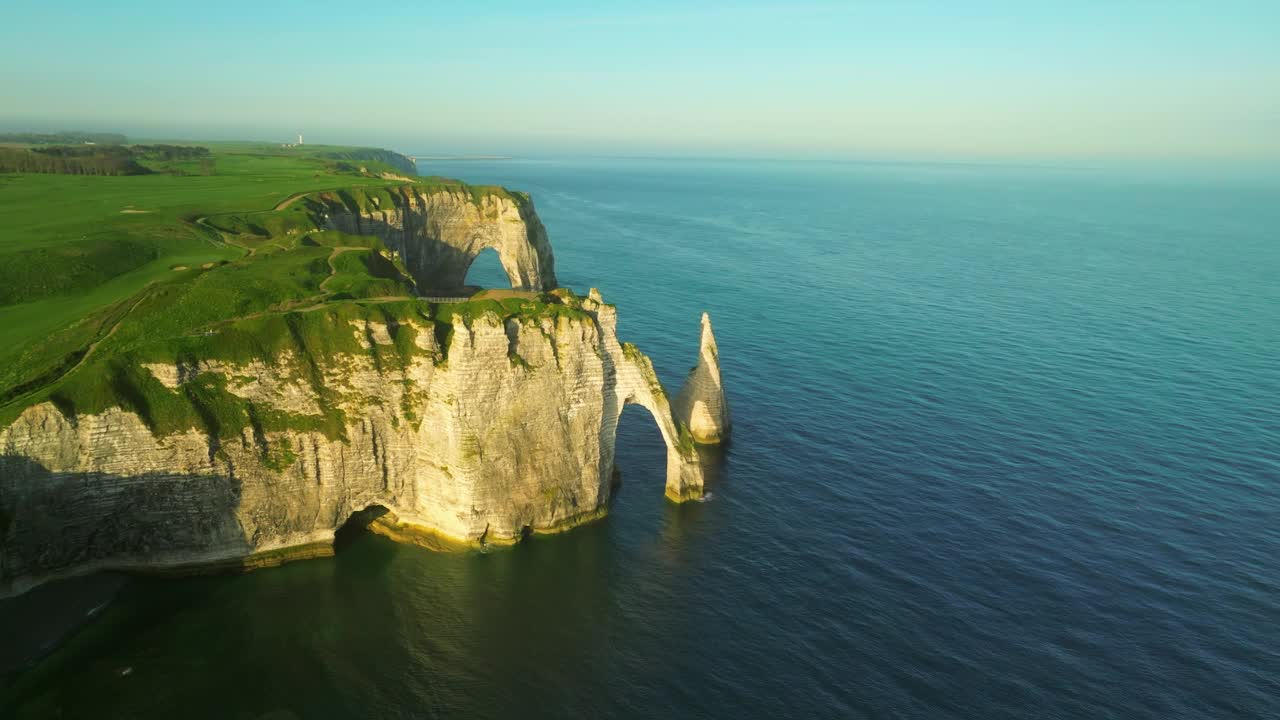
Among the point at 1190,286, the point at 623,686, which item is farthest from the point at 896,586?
the point at 1190,286

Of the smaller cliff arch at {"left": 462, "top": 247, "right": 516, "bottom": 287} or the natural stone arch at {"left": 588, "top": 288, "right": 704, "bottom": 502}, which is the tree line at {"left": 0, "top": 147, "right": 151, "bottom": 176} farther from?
the natural stone arch at {"left": 588, "top": 288, "right": 704, "bottom": 502}

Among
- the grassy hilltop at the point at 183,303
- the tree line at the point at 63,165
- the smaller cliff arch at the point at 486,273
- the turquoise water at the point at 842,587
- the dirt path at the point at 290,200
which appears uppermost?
the tree line at the point at 63,165

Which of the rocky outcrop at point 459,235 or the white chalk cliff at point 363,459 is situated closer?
the white chalk cliff at point 363,459

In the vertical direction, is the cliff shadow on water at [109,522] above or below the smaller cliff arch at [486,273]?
below

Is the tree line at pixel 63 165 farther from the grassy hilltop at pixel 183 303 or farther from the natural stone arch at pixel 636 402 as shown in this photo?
the natural stone arch at pixel 636 402

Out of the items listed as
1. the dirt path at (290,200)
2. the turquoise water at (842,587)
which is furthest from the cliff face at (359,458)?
the dirt path at (290,200)

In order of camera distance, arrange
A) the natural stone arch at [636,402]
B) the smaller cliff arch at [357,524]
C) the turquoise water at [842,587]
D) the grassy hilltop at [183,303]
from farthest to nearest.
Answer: the natural stone arch at [636,402] < the smaller cliff arch at [357,524] < the grassy hilltop at [183,303] < the turquoise water at [842,587]

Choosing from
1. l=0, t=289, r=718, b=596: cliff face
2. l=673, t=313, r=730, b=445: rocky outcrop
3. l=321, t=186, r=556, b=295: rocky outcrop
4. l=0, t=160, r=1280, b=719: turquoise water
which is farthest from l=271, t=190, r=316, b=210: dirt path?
l=673, t=313, r=730, b=445: rocky outcrop

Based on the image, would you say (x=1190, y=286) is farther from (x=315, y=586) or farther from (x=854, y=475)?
(x=315, y=586)
